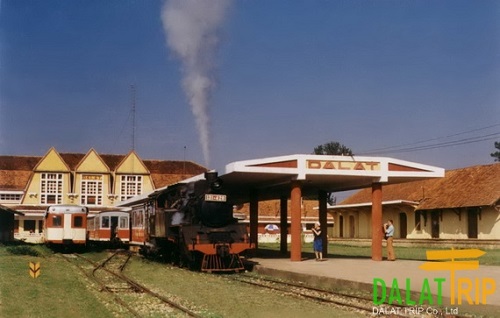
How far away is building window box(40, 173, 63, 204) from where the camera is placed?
62719 millimetres

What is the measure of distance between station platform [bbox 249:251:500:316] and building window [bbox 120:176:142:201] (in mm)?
44605

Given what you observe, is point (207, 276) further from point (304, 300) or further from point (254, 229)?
point (254, 229)

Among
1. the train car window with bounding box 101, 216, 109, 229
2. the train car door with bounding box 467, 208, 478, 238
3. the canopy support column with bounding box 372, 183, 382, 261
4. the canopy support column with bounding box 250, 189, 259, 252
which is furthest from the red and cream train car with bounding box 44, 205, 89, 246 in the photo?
the train car door with bounding box 467, 208, 478, 238

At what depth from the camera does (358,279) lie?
16203mm

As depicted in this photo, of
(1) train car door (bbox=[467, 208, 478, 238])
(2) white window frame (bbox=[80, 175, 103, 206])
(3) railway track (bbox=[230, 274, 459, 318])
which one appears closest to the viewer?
(3) railway track (bbox=[230, 274, 459, 318])

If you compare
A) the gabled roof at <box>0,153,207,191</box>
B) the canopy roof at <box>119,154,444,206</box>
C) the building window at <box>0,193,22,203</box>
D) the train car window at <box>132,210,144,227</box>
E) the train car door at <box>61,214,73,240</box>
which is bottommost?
the train car door at <box>61,214,73,240</box>

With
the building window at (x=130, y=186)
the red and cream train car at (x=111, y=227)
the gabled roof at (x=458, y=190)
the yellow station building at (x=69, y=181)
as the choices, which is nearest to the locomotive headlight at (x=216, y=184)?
the red and cream train car at (x=111, y=227)

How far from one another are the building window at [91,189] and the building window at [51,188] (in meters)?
2.25

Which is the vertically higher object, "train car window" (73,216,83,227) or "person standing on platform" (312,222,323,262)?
"train car window" (73,216,83,227)

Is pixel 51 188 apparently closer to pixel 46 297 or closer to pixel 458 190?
pixel 458 190

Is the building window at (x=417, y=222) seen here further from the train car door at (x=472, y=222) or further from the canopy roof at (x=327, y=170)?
the canopy roof at (x=327, y=170)

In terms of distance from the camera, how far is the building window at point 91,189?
63.5m

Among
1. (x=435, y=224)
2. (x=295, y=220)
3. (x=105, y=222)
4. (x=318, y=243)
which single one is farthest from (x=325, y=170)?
(x=105, y=222)

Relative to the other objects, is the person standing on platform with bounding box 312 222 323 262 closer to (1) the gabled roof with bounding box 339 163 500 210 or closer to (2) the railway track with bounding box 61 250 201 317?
(2) the railway track with bounding box 61 250 201 317
